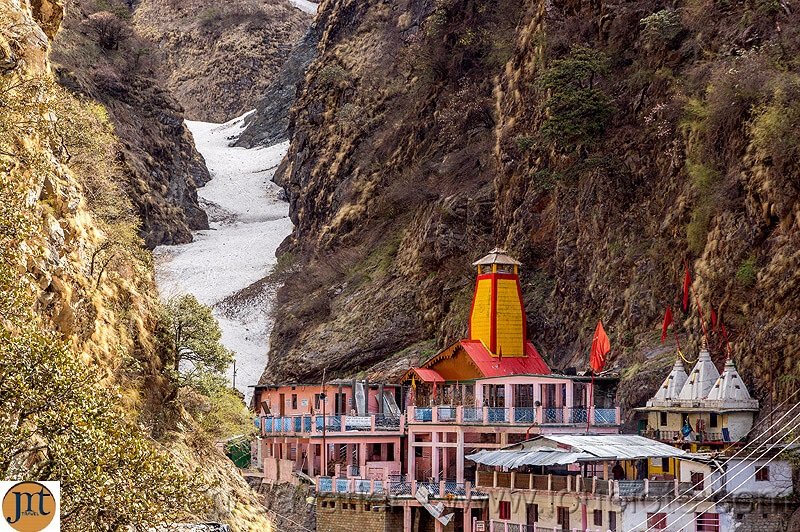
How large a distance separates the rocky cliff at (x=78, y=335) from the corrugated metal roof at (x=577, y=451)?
31.5ft

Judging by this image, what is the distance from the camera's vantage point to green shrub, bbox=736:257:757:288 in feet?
170

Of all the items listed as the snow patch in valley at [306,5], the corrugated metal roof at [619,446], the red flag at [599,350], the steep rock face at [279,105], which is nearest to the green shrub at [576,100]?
the red flag at [599,350]

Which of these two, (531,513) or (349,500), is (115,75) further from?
(531,513)

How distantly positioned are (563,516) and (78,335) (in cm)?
2095

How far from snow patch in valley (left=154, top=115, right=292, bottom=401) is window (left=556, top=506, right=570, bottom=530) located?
29.3 meters

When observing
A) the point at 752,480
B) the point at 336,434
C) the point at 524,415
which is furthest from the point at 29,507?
the point at 336,434

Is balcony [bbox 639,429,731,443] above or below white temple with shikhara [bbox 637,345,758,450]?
below

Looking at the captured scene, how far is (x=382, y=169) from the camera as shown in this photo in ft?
300

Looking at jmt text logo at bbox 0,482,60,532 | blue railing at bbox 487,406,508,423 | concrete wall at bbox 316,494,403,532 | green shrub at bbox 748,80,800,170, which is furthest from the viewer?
concrete wall at bbox 316,494,403,532

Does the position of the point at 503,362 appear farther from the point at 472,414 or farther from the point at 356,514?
the point at 356,514

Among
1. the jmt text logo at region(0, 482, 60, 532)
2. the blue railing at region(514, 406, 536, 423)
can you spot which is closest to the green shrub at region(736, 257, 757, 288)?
the blue railing at region(514, 406, 536, 423)

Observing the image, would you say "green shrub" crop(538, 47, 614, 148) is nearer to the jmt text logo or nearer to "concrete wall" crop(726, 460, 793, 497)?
"concrete wall" crop(726, 460, 793, 497)

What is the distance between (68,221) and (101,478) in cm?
1639

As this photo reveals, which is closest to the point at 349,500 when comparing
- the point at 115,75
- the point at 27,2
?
the point at 27,2
